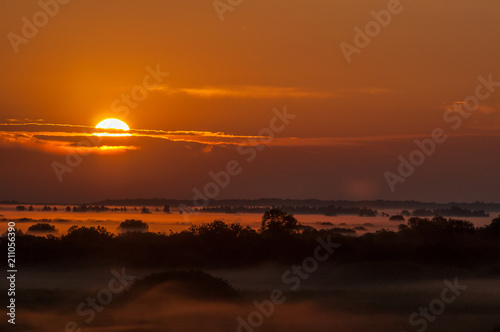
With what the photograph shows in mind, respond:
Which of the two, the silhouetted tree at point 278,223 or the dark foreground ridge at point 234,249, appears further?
the silhouetted tree at point 278,223

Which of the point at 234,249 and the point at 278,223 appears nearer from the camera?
the point at 234,249

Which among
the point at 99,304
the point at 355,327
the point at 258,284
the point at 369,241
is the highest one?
the point at 369,241

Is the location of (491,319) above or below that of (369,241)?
below

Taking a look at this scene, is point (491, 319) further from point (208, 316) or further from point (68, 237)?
point (68, 237)

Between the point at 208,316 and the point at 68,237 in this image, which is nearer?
the point at 208,316

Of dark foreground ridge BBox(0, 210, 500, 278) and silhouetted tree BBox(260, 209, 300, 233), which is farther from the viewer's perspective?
silhouetted tree BBox(260, 209, 300, 233)

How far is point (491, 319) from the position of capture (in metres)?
29.2

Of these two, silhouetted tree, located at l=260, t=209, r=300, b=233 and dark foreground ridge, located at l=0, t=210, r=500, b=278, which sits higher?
silhouetted tree, located at l=260, t=209, r=300, b=233

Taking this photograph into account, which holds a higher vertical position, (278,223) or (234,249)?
(278,223)

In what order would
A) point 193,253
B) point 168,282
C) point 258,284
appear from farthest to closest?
point 193,253, point 258,284, point 168,282

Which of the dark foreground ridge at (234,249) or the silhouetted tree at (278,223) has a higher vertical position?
the silhouetted tree at (278,223)

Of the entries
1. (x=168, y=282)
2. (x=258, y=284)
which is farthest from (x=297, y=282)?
(x=168, y=282)

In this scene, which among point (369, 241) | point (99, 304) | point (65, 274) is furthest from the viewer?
point (369, 241)

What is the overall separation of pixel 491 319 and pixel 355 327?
5.21m
